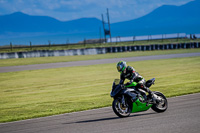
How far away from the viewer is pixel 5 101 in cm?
1273

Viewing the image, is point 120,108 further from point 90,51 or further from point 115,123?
point 90,51

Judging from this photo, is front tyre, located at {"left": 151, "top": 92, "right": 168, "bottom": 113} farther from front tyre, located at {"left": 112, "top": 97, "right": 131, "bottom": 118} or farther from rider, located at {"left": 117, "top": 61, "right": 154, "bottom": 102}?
front tyre, located at {"left": 112, "top": 97, "right": 131, "bottom": 118}

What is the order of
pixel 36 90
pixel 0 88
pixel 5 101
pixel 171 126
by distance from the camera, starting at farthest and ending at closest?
pixel 0 88, pixel 36 90, pixel 5 101, pixel 171 126

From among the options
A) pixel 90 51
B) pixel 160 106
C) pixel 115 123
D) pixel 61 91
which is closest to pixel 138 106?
pixel 160 106

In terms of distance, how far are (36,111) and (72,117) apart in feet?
6.46

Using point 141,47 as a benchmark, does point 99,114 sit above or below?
below

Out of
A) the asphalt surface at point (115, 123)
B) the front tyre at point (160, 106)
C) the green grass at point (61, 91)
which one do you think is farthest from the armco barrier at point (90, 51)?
the front tyre at point (160, 106)

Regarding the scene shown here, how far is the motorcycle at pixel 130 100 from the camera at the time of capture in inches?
323

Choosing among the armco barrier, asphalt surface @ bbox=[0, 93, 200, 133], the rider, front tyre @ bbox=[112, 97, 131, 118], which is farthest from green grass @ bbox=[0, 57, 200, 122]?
the armco barrier

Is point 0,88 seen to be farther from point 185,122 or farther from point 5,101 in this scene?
point 185,122

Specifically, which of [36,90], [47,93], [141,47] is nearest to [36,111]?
[47,93]

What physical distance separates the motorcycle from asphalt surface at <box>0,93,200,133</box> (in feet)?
0.60

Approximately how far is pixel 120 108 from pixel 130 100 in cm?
34

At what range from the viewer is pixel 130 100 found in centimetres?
841
